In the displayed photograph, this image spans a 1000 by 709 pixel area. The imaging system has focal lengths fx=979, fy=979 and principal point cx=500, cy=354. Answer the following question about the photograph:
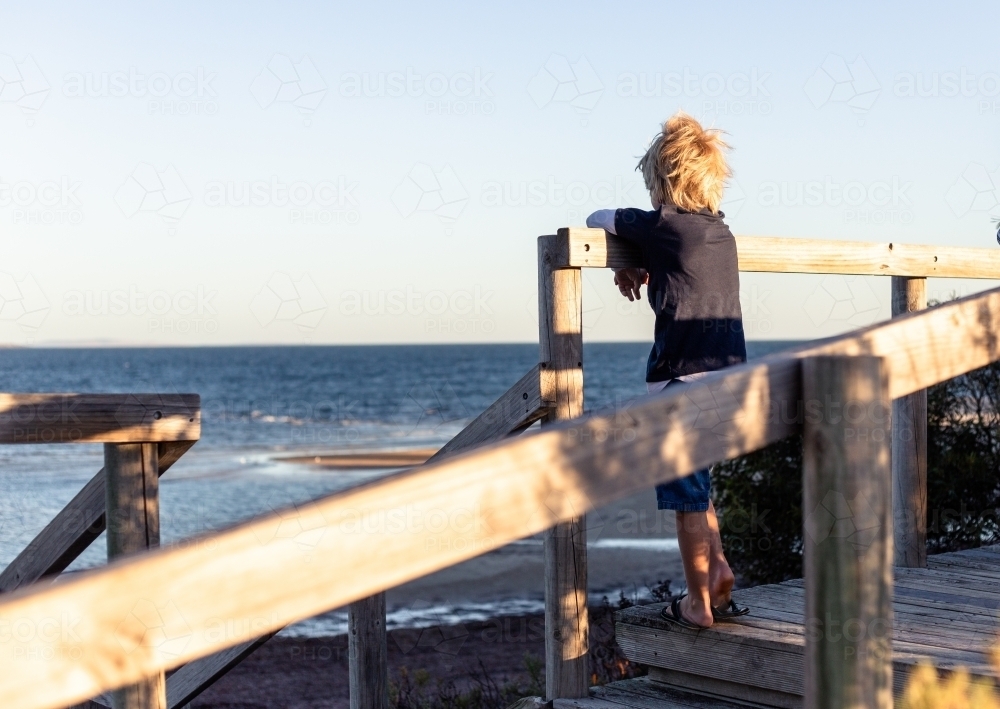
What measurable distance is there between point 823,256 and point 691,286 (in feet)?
2.24

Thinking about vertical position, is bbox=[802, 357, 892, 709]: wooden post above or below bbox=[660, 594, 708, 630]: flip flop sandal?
above

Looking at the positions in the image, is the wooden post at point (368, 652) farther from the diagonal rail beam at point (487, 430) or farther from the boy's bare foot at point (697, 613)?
the boy's bare foot at point (697, 613)

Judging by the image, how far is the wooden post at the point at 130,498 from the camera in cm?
243

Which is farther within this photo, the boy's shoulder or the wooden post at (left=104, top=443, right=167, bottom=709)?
the boy's shoulder

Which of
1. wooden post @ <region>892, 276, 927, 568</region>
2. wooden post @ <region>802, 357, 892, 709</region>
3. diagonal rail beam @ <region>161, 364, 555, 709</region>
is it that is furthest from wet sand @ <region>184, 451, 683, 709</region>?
wooden post @ <region>802, 357, 892, 709</region>

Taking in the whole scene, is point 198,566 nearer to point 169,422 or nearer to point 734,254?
point 169,422

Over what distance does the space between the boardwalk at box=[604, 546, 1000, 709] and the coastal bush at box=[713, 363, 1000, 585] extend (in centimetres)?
288

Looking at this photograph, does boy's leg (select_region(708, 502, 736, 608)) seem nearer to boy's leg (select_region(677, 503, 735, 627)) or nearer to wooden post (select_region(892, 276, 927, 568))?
boy's leg (select_region(677, 503, 735, 627))

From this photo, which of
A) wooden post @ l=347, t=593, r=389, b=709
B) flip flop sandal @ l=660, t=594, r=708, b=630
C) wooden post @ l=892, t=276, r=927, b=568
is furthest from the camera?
wooden post @ l=892, t=276, r=927, b=568

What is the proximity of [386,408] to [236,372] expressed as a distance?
70.3ft

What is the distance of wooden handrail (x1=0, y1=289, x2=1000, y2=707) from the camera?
1.01 m

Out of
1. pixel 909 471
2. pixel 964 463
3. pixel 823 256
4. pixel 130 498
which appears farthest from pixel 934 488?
pixel 130 498

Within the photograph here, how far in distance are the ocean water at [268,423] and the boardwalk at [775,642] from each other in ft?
4.46

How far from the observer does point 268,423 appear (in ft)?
113
